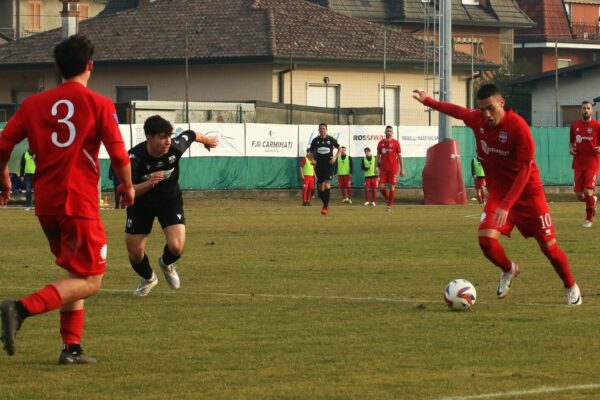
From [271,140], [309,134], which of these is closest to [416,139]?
[309,134]

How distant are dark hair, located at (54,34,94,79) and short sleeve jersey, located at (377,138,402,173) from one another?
27616 mm

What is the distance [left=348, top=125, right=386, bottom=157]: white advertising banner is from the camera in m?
45.5

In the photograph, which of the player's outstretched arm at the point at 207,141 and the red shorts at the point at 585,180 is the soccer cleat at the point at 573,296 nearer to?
the player's outstretched arm at the point at 207,141

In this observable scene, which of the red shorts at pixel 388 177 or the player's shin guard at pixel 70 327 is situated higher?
the red shorts at pixel 388 177

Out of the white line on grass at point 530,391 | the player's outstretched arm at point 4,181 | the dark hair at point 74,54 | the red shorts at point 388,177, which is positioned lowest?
the white line on grass at point 530,391

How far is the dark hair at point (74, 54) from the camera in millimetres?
8820

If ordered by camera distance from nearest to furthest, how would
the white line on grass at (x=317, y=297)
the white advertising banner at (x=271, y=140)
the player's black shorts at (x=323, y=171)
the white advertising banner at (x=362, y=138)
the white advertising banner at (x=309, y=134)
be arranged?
the white line on grass at (x=317, y=297)
the player's black shorts at (x=323, y=171)
the white advertising banner at (x=271, y=140)
the white advertising banner at (x=309, y=134)
the white advertising banner at (x=362, y=138)

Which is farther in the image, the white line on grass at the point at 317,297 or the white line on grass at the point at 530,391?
the white line on grass at the point at 317,297

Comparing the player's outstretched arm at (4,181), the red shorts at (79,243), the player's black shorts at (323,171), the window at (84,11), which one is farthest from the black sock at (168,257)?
the window at (84,11)

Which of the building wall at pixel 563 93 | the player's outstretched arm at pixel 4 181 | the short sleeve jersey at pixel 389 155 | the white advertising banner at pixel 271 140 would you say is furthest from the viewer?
the building wall at pixel 563 93

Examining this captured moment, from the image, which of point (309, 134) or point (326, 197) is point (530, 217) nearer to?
point (326, 197)

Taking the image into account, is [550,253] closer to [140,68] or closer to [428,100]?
[428,100]

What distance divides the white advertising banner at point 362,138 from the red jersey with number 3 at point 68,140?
36.6m

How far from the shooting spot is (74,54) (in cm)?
883
